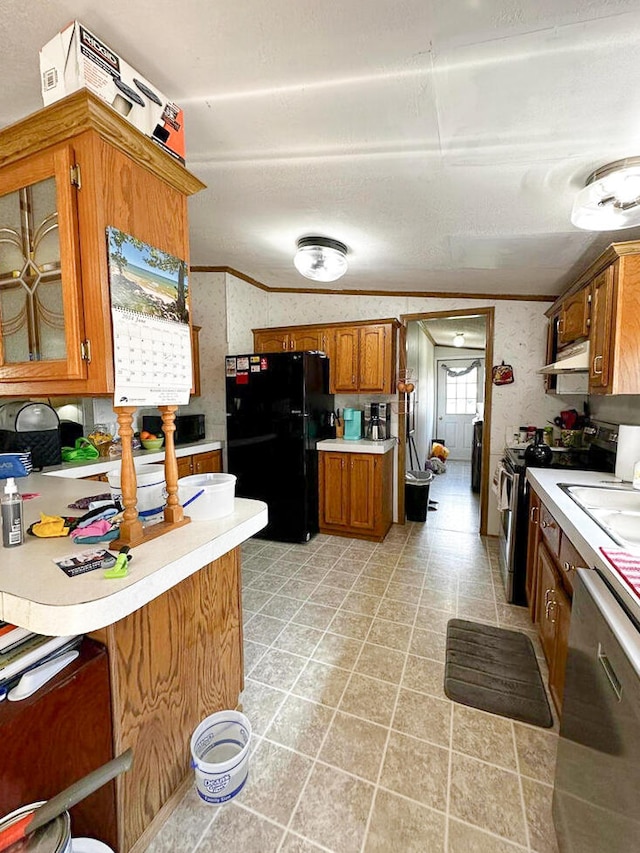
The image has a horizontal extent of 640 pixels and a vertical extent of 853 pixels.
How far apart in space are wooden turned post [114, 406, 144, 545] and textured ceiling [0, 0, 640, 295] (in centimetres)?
110

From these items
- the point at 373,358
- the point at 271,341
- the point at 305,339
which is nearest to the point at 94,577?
the point at 373,358

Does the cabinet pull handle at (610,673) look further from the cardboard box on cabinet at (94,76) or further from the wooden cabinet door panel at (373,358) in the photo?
the wooden cabinet door panel at (373,358)

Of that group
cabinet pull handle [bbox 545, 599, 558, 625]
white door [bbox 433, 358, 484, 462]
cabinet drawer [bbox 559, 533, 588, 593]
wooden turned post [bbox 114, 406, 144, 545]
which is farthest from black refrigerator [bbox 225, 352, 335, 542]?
white door [bbox 433, 358, 484, 462]

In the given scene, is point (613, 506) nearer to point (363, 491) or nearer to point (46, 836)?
point (363, 491)

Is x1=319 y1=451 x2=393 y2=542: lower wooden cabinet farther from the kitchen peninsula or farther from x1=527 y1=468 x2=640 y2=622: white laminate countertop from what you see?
the kitchen peninsula

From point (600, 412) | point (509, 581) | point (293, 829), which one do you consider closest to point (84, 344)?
point (293, 829)

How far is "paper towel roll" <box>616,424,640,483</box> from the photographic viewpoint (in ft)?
6.46

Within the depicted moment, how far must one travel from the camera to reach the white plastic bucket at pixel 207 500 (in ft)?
4.31

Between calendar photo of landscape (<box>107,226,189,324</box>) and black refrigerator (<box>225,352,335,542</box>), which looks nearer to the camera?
calendar photo of landscape (<box>107,226,189,324</box>)

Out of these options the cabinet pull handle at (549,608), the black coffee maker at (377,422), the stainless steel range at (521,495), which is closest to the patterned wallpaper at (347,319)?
the stainless steel range at (521,495)

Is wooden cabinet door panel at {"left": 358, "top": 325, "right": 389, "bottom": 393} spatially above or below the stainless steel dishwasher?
above

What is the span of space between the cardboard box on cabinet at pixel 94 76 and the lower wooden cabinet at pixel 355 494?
112 inches

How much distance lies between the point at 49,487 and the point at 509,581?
9.44ft

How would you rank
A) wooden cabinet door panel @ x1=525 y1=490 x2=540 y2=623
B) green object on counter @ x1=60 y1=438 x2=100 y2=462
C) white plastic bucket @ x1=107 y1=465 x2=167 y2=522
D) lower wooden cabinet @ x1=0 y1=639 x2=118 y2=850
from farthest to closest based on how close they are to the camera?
green object on counter @ x1=60 y1=438 x2=100 y2=462 → wooden cabinet door panel @ x1=525 y1=490 x2=540 y2=623 → white plastic bucket @ x1=107 y1=465 x2=167 y2=522 → lower wooden cabinet @ x1=0 y1=639 x2=118 y2=850
